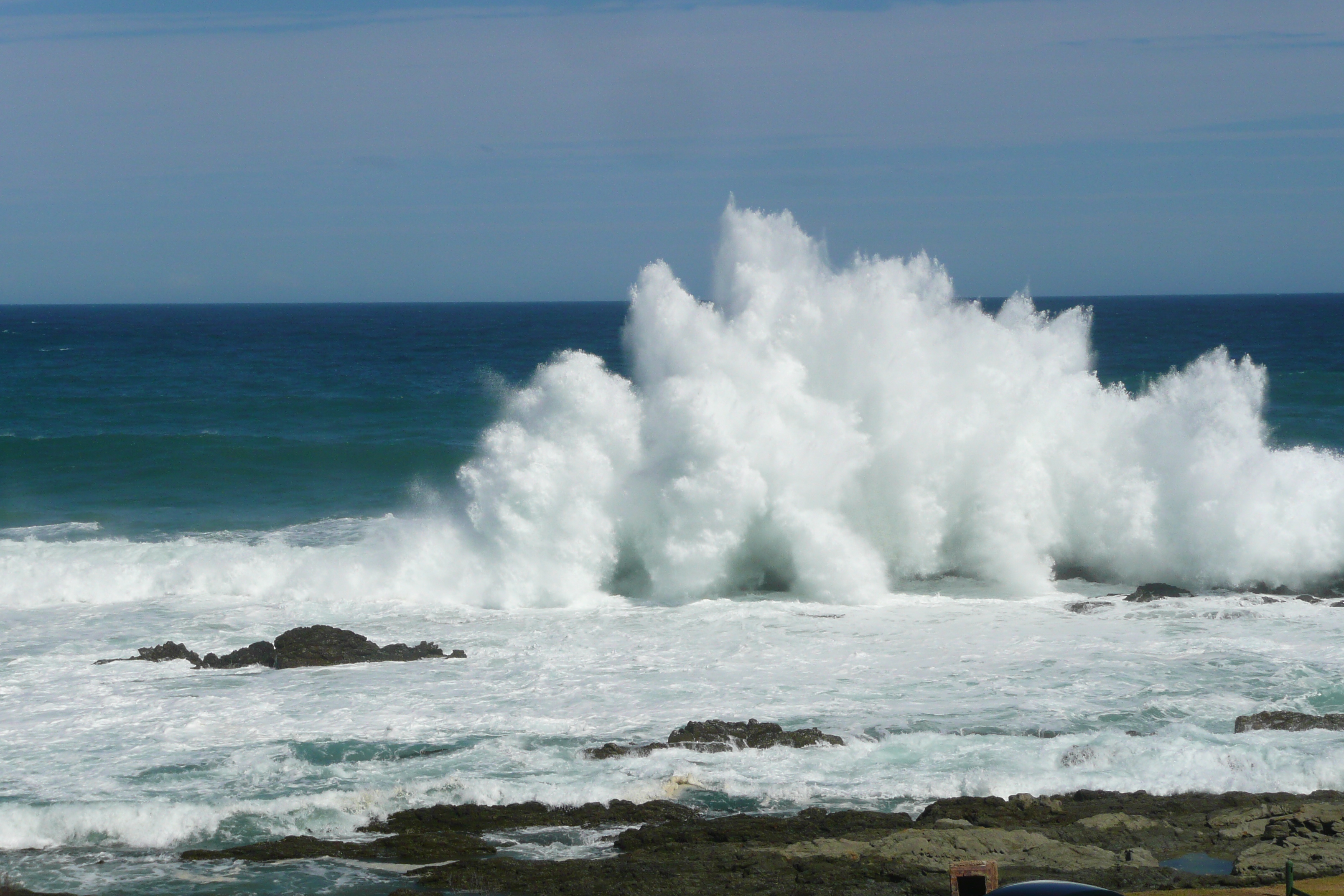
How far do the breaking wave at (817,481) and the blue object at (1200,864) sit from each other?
9802mm

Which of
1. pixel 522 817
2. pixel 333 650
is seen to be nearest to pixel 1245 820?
pixel 522 817

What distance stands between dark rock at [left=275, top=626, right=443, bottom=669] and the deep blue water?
37.3ft

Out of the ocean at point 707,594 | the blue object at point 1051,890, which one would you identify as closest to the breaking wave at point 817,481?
the ocean at point 707,594

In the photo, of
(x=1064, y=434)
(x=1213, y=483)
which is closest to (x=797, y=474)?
(x=1064, y=434)

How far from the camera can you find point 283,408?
4566 cm

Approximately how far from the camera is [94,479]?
106ft

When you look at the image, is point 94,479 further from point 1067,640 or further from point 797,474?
point 1067,640

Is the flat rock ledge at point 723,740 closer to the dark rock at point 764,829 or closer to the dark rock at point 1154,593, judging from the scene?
the dark rock at point 764,829

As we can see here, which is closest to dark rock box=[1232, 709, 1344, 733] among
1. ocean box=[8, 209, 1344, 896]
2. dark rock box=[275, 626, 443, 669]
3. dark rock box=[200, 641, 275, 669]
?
ocean box=[8, 209, 1344, 896]

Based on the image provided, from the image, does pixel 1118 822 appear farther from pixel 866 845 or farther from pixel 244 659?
pixel 244 659

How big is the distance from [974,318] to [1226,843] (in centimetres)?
1449

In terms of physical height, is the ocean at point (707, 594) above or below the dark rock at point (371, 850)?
above

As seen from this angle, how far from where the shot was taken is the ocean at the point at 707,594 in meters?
11.7

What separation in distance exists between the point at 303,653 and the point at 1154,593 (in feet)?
39.7
